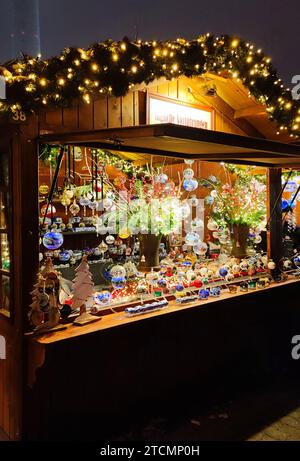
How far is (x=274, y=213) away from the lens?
18.3ft

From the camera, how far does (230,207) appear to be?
516 centimetres

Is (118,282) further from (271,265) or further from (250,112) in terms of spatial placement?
(250,112)

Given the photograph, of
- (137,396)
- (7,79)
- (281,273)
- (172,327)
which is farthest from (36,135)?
(281,273)

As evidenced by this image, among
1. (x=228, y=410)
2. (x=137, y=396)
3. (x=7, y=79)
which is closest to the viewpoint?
(x=7, y=79)

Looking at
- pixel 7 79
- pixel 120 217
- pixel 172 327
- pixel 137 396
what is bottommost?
pixel 137 396

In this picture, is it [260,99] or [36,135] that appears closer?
[36,135]

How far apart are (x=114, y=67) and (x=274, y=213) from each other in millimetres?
3455

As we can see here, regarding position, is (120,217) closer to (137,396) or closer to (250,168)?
(137,396)

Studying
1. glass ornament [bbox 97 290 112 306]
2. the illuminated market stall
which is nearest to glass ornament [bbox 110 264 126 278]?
the illuminated market stall

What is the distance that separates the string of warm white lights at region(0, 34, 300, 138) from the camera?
2.98 meters

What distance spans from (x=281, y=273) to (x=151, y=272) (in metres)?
2.28

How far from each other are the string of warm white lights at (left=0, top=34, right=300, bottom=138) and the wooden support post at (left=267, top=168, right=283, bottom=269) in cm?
188

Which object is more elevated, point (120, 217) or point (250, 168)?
point (250, 168)

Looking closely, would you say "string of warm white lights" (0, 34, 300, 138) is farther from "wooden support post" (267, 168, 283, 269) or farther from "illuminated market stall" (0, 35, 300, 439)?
"wooden support post" (267, 168, 283, 269)
